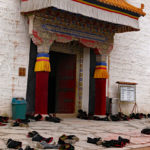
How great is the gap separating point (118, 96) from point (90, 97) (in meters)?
1.31

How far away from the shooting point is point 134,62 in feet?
34.0

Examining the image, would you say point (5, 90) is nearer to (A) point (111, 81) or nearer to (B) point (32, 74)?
(B) point (32, 74)

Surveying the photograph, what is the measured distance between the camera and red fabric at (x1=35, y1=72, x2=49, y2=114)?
7.16 m

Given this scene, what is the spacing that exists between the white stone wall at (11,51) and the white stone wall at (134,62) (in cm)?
352

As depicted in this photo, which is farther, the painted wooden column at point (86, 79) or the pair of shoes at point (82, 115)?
the painted wooden column at point (86, 79)

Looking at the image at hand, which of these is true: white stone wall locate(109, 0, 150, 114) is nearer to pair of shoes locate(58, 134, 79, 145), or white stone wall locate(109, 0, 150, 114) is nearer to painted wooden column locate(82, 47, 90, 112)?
painted wooden column locate(82, 47, 90, 112)

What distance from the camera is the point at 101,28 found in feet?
27.9

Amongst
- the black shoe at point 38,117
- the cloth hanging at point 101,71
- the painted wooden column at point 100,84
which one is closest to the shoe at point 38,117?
the black shoe at point 38,117

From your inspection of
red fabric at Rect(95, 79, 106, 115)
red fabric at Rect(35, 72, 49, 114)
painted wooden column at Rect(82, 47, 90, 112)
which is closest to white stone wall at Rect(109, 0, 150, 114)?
red fabric at Rect(95, 79, 106, 115)

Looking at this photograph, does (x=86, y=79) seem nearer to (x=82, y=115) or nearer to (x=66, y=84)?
(x=66, y=84)

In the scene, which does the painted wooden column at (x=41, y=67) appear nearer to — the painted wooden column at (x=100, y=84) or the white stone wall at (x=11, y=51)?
the white stone wall at (x=11, y=51)

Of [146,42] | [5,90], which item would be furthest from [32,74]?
[146,42]

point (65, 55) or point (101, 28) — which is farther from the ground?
point (101, 28)

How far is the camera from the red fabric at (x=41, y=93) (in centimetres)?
716
